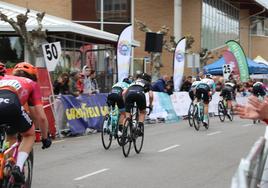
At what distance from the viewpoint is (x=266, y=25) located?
221 ft

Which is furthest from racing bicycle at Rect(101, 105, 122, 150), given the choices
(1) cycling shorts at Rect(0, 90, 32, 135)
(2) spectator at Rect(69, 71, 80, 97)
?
(1) cycling shorts at Rect(0, 90, 32, 135)

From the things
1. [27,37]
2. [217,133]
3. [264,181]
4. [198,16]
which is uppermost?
[198,16]

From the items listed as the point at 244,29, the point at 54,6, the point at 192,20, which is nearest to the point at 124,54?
the point at 54,6

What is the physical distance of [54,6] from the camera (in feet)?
120

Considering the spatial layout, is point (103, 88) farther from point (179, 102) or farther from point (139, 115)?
point (139, 115)

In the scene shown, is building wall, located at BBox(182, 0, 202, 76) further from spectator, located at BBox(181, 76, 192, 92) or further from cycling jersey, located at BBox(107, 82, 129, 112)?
cycling jersey, located at BBox(107, 82, 129, 112)

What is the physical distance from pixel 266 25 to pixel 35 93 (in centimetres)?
6339

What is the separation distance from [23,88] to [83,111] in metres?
10.5

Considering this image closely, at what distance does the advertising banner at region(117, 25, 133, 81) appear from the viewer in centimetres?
2358

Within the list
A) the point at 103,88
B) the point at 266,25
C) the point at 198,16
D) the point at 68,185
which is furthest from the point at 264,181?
the point at 266,25

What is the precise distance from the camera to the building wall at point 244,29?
58500 mm

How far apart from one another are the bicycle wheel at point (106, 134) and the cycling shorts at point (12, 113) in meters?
6.44

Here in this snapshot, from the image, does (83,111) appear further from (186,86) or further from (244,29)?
(244,29)

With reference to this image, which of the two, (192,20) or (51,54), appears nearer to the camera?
(51,54)
